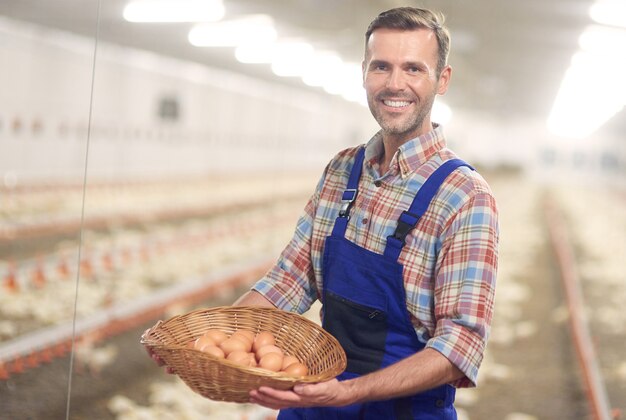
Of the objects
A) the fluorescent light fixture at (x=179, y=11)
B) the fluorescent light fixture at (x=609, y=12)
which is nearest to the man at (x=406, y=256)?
the fluorescent light fixture at (x=179, y=11)

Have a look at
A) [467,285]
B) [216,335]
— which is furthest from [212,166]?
[467,285]

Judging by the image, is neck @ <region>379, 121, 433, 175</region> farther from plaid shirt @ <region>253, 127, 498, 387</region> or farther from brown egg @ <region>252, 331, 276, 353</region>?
brown egg @ <region>252, 331, 276, 353</region>

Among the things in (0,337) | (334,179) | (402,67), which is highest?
(402,67)

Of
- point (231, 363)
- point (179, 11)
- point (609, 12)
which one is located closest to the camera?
point (231, 363)

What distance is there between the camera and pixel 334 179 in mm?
1868

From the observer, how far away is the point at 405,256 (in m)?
1.59

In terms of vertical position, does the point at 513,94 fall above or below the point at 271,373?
above

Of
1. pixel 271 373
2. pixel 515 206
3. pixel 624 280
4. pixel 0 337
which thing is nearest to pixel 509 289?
pixel 624 280

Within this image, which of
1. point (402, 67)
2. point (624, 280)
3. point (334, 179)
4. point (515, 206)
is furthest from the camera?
point (515, 206)

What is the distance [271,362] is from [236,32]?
450cm

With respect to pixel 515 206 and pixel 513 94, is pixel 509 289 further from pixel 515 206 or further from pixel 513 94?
pixel 515 206

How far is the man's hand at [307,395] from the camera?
53.9 inches

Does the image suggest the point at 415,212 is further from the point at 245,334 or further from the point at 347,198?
the point at 245,334

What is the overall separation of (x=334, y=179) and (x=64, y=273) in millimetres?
4986
